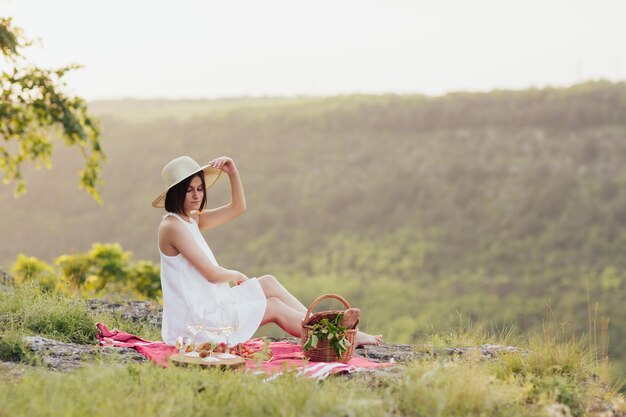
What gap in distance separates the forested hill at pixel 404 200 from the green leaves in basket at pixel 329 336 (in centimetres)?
1686

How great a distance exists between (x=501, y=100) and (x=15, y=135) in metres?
25.2

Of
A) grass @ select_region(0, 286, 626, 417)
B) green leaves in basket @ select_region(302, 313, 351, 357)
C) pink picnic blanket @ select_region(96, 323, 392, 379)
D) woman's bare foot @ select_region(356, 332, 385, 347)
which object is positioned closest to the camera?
grass @ select_region(0, 286, 626, 417)

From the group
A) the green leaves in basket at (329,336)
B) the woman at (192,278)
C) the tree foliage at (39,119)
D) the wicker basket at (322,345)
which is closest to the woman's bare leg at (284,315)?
the woman at (192,278)

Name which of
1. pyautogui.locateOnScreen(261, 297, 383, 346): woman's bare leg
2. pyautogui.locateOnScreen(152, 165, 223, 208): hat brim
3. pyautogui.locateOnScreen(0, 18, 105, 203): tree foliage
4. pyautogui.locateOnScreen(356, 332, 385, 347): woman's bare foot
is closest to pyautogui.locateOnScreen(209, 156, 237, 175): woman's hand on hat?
pyautogui.locateOnScreen(152, 165, 223, 208): hat brim

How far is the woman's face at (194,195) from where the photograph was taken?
627cm

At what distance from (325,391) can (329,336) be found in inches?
47.6

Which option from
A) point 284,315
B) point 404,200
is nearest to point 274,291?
point 284,315

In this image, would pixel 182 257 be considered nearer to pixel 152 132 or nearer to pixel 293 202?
pixel 293 202

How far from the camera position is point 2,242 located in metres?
31.5

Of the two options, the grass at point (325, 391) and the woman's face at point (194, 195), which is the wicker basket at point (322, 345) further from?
the woman's face at point (194, 195)

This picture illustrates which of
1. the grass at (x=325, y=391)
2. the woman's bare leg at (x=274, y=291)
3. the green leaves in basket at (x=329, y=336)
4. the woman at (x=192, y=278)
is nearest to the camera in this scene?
the grass at (x=325, y=391)

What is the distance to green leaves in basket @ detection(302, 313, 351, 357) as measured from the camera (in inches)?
226

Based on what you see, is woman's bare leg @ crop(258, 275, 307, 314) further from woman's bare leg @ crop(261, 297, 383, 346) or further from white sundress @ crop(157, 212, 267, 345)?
white sundress @ crop(157, 212, 267, 345)

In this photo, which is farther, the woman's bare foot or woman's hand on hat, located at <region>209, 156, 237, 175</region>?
the woman's bare foot
